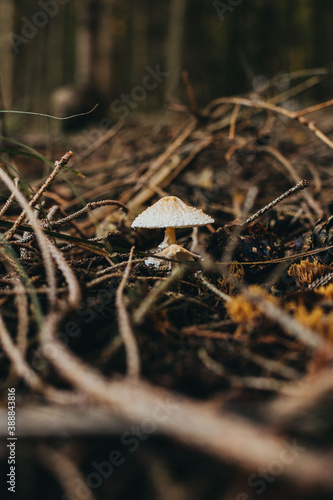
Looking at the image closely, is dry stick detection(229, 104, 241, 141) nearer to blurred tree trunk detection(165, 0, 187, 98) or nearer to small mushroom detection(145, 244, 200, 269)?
small mushroom detection(145, 244, 200, 269)

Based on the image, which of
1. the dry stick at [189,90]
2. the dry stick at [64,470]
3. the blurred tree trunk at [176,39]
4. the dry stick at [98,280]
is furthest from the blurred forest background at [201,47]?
the dry stick at [64,470]

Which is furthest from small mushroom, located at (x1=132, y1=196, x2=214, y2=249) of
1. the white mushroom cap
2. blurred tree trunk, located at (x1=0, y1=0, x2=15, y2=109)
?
blurred tree trunk, located at (x1=0, y1=0, x2=15, y2=109)

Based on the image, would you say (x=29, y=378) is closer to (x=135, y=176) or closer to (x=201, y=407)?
(x=201, y=407)

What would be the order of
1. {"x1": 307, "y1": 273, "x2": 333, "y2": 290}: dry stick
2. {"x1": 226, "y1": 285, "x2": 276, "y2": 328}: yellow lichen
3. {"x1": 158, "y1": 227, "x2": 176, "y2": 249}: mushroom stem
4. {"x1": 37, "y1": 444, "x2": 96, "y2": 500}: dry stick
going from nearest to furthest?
{"x1": 37, "y1": 444, "x2": 96, "y2": 500}: dry stick, {"x1": 226, "y1": 285, "x2": 276, "y2": 328}: yellow lichen, {"x1": 307, "y1": 273, "x2": 333, "y2": 290}: dry stick, {"x1": 158, "y1": 227, "x2": 176, "y2": 249}: mushroom stem

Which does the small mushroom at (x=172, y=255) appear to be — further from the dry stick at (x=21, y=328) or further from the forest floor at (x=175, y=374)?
the dry stick at (x=21, y=328)

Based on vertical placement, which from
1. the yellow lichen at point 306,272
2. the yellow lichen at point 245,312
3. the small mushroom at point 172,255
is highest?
the small mushroom at point 172,255

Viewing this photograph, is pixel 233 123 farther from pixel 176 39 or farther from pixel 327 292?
pixel 176 39

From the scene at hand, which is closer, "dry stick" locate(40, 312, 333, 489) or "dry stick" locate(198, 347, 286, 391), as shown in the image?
"dry stick" locate(40, 312, 333, 489)
